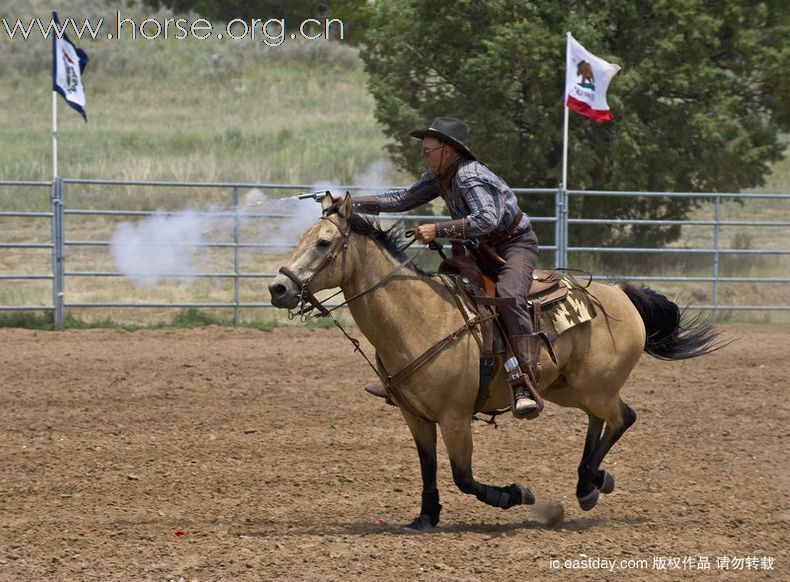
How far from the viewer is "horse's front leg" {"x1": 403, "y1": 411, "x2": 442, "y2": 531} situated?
5.90 metres

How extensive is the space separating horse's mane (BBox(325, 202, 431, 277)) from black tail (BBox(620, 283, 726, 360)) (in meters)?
1.71

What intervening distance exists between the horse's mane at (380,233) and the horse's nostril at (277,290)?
52cm

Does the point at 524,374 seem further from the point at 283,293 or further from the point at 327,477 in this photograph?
the point at 327,477

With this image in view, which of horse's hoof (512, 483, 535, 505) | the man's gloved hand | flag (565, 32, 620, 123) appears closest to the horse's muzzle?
the man's gloved hand

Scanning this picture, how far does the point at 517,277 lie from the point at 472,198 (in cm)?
55

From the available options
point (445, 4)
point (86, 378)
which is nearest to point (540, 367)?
point (86, 378)

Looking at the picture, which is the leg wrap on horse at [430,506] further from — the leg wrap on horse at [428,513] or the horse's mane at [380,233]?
the horse's mane at [380,233]

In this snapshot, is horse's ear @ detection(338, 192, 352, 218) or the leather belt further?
the leather belt

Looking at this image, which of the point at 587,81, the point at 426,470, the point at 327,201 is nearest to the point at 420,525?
the point at 426,470

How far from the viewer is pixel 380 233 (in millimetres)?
5848

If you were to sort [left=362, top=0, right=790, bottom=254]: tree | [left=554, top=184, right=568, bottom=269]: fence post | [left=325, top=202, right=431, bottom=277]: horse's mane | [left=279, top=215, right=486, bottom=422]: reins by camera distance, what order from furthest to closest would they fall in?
[left=362, top=0, right=790, bottom=254]: tree
[left=554, top=184, right=568, bottom=269]: fence post
[left=325, top=202, right=431, bottom=277]: horse's mane
[left=279, top=215, right=486, bottom=422]: reins

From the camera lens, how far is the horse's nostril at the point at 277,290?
17.2 ft

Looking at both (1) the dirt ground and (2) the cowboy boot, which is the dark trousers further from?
(1) the dirt ground

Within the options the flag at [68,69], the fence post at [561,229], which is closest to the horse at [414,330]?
the fence post at [561,229]
